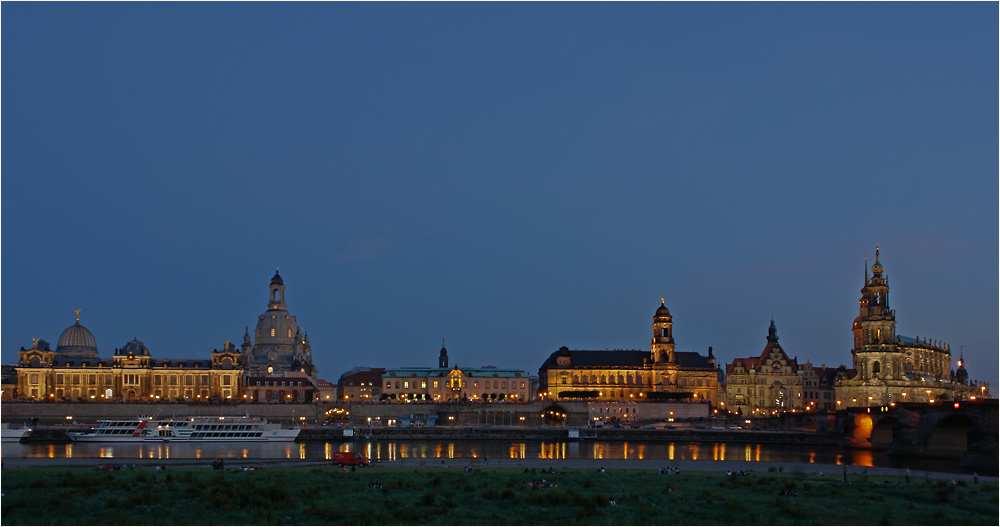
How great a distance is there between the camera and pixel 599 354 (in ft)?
506

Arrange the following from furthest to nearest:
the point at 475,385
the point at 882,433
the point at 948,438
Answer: the point at 475,385 → the point at 882,433 → the point at 948,438

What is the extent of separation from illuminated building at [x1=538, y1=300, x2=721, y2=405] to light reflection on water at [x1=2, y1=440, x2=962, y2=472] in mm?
54975

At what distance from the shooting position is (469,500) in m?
37.1

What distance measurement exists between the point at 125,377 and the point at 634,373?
79.5m

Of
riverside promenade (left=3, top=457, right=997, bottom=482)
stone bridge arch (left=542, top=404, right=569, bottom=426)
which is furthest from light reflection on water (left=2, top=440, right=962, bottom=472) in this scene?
stone bridge arch (left=542, top=404, right=569, bottom=426)

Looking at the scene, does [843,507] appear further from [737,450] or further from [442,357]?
[442,357]

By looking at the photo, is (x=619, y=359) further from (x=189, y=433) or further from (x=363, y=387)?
(x=189, y=433)

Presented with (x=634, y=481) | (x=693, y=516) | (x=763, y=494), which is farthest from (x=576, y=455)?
(x=693, y=516)

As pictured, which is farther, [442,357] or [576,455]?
[442,357]

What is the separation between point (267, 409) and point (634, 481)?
→ 8957 cm

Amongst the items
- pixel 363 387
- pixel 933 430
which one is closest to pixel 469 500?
pixel 933 430

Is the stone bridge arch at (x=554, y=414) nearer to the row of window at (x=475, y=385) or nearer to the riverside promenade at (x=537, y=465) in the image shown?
the row of window at (x=475, y=385)

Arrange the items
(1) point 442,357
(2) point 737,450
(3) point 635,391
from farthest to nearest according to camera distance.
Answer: (1) point 442,357 → (3) point 635,391 → (2) point 737,450

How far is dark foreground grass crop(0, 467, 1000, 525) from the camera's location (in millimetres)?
32844
